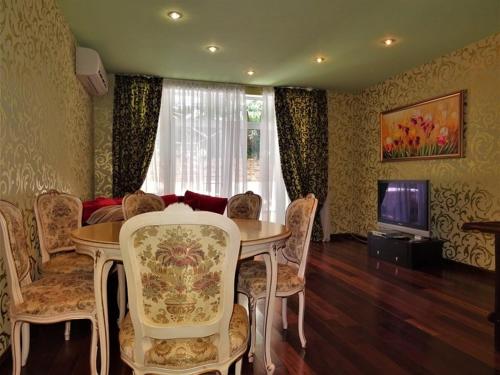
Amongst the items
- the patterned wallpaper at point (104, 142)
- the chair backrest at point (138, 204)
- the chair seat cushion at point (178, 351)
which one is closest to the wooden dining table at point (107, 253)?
the chair seat cushion at point (178, 351)

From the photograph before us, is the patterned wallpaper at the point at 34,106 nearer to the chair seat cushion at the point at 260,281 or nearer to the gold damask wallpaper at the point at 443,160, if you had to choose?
the chair seat cushion at the point at 260,281

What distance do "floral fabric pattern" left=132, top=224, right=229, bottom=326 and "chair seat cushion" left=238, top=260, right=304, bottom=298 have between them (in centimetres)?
82

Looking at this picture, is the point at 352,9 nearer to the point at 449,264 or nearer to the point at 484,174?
the point at 484,174

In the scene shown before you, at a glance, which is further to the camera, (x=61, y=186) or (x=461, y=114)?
(x=461, y=114)

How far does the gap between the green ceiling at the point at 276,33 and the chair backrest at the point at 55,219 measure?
1795 millimetres

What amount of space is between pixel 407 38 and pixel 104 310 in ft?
13.1

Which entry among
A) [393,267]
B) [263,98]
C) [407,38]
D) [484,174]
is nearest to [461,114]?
[484,174]

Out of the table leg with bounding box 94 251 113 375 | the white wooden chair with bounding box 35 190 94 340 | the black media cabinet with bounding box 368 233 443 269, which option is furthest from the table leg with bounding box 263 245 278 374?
the black media cabinet with bounding box 368 233 443 269

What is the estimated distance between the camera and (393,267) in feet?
14.2

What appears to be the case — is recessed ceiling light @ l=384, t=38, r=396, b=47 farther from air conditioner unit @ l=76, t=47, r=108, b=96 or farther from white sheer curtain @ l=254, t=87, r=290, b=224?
air conditioner unit @ l=76, t=47, r=108, b=96

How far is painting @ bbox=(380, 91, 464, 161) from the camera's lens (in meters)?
4.34

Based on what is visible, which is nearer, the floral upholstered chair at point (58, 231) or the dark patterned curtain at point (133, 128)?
the floral upholstered chair at point (58, 231)

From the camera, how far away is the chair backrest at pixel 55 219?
2.49 metres

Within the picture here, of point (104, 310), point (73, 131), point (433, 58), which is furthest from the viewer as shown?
point (433, 58)
